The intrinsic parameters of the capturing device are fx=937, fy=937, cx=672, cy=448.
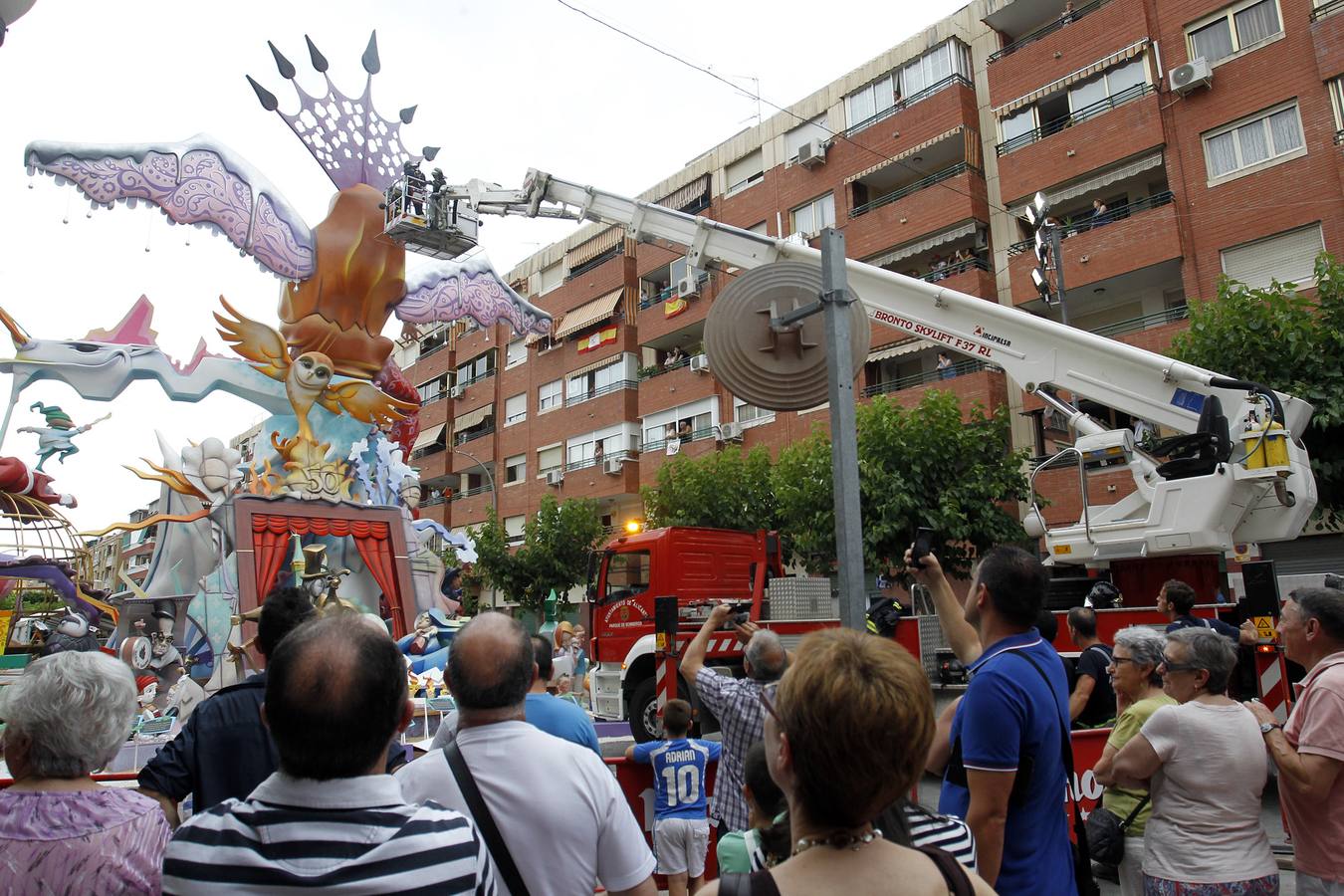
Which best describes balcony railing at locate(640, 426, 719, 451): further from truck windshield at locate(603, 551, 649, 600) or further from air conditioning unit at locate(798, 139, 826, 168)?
truck windshield at locate(603, 551, 649, 600)

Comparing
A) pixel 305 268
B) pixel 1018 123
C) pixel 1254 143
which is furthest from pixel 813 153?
pixel 305 268

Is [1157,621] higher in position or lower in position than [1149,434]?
lower

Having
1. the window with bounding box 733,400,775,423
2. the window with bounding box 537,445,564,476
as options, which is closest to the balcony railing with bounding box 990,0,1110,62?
the window with bounding box 733,400,775,423

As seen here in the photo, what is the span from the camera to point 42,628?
18984 mm

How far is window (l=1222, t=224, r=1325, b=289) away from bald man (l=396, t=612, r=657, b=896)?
64.2 feet

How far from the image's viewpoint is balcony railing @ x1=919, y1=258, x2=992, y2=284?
23047mm

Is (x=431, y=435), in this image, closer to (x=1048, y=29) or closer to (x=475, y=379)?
(x=475, y=379)

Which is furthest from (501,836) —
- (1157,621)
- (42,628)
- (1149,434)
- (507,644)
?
(42,628)

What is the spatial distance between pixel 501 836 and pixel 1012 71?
24.6 meters

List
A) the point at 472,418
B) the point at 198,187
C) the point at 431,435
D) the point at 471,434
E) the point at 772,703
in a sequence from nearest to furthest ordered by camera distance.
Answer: the point at 772,703
the point at 198,187
the point at 472,418
the point at 471,434
the point at 431,435

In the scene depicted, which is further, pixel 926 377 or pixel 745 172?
pixel 745 172

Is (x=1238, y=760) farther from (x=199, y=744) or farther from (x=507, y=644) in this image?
(x=199, y=744)

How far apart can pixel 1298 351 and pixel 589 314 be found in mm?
26044

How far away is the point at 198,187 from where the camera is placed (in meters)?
17.1
